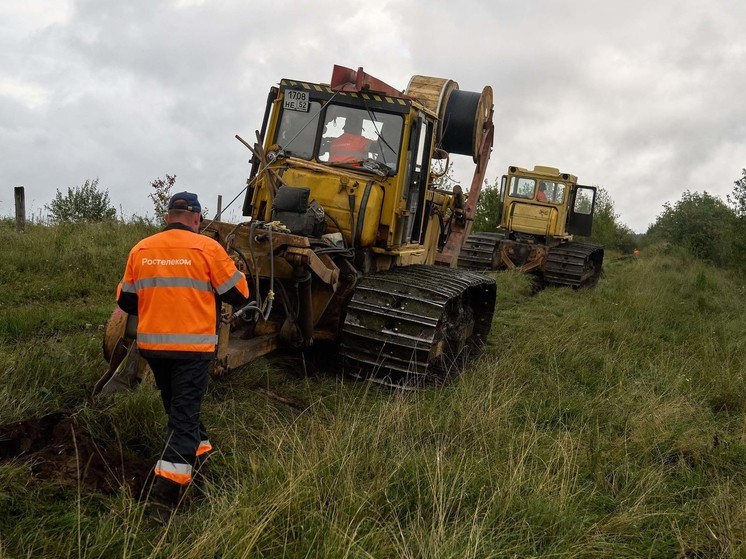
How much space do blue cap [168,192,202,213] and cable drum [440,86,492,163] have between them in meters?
5.72

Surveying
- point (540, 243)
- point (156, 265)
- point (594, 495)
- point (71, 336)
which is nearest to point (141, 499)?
point (156, 265)

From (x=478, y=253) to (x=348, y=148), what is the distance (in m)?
10.8

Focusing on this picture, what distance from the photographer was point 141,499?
378 cm

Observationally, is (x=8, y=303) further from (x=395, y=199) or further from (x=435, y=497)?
(x=435, y=497)

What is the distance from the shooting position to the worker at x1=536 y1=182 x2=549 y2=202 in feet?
58.1

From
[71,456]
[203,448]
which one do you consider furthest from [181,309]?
[71,456]

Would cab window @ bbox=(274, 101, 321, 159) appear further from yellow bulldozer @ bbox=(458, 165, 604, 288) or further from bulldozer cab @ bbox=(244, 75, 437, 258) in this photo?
yellow bulldozer @ bbox=(458, 165, 604, 288)

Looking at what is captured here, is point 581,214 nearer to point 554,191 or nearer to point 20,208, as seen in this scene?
point 554,191

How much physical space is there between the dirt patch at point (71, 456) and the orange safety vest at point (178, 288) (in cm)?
70

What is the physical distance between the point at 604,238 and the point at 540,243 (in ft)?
62.2

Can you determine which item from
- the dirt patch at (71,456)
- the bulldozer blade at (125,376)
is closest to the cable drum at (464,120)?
the bulldozer blade at (125,376)

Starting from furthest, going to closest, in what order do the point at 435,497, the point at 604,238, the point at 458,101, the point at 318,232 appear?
1. the point at 604,238
2. the point at 458,101
3. the point at 318,232
4. the point at 435,497

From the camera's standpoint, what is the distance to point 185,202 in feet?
13.1

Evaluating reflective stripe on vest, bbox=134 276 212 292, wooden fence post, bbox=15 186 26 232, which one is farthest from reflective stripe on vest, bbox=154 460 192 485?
wooden fence post, bbox=15 186 26 232
